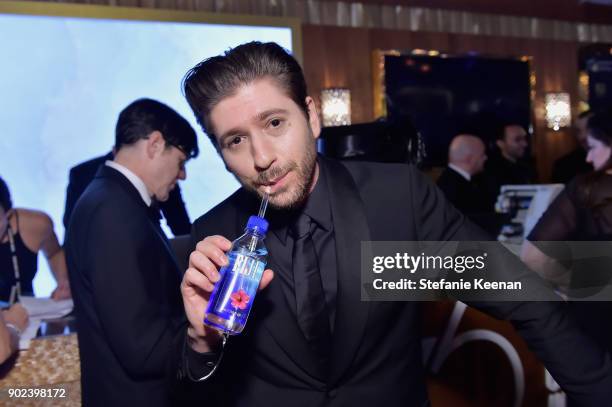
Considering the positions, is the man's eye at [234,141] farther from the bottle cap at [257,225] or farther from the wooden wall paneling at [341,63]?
the wooden wall paneling at [341,63]

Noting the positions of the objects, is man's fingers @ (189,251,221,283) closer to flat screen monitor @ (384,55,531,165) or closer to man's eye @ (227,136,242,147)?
man's eye @ (227,136,242,147)

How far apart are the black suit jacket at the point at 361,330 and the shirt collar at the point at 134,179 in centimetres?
52

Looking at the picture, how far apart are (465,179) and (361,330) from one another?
3069mm

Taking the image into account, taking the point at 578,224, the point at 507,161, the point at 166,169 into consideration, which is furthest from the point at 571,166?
the point at 166,169

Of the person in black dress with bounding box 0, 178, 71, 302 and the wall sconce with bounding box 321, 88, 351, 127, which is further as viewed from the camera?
the wall sconce with bounding box 321, 88, 351, 127

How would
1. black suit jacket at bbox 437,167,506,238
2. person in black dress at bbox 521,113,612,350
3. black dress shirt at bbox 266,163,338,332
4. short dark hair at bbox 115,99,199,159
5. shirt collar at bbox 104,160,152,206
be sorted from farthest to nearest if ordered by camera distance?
black suit jacket at bbox 437,167,506,238
person in black dress at bbox 521,113,612,350
short dark hair at bbox 115,99,199,159
shirt collar at bbox 104,160,152,206
black dress shirt at bbox 266,163,338,332

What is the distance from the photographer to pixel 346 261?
123cm

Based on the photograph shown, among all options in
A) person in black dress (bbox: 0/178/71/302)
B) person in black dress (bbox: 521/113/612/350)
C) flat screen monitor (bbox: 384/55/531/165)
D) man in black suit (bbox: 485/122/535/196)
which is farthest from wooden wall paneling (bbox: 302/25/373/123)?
person in black dress (bbox: 521/113/612/350)

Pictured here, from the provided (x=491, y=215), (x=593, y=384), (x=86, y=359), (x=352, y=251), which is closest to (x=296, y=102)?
(x=352, y=251)

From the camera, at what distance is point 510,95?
588 centimetres

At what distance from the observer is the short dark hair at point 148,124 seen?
1881 millimetres

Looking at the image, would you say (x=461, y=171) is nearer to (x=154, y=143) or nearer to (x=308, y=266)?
(x=154, y=143)

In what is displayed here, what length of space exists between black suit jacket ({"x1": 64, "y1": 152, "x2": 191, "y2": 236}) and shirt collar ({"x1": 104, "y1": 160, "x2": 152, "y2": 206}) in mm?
595

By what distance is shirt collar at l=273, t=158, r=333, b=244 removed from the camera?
1.25 m
